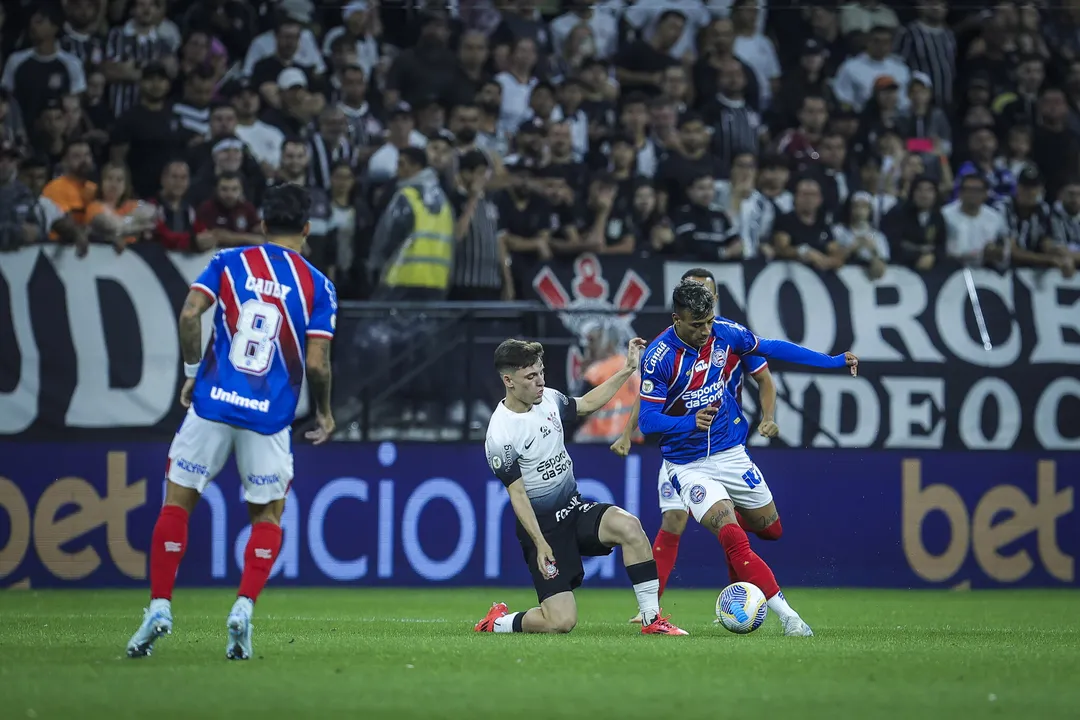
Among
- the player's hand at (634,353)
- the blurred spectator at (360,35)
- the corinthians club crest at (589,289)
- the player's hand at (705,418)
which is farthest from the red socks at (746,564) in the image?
the blurred spectator at (360,35)

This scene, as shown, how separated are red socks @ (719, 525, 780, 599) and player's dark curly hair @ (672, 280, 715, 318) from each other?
129 centimetres

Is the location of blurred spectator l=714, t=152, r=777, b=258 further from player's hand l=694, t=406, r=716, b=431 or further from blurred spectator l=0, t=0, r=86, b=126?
player's hand l=694, t=406, r=716, b=431

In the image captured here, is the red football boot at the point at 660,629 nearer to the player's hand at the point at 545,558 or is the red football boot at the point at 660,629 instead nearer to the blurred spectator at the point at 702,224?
the player's hand at the point at 545,558

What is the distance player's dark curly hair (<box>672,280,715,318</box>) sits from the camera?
9.24m

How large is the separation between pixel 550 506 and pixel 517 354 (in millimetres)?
1026

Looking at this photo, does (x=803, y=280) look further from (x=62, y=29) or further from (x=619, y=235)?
(x=62, y=29)

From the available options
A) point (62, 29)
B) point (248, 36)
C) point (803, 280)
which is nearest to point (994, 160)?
point (803, 280)

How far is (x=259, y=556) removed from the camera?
7.32 metres

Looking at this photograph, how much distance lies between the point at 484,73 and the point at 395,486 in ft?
17.4

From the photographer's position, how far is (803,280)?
1519 cm

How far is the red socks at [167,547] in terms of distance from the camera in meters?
7.23

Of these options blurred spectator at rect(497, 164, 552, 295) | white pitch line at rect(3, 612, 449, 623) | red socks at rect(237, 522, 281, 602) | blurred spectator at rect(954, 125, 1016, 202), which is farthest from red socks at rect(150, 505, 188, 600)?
blurred spectator at rect(954, 125, 1016, 202)

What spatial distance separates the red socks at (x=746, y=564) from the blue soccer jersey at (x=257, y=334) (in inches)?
113

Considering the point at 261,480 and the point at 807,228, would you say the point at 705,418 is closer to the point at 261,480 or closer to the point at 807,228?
the point at 261,480
